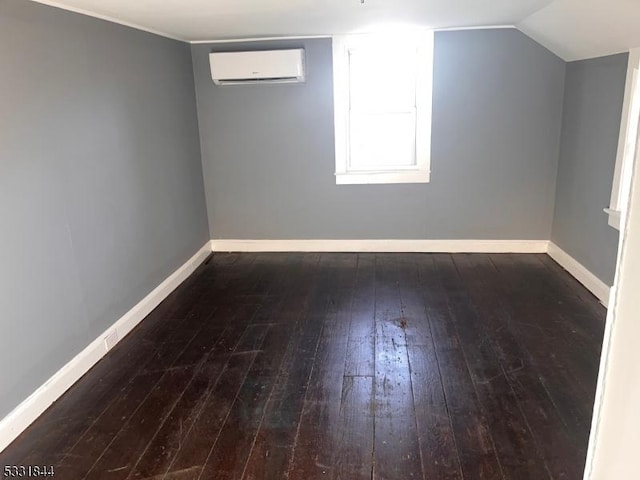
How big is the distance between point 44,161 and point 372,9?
2059mm

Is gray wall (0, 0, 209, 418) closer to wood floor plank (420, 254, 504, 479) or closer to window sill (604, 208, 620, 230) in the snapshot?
wood floor plank (420, 254, 504, 479)

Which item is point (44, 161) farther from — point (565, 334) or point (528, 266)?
point (528, 266)

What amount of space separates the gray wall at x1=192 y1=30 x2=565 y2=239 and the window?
3.6 inches

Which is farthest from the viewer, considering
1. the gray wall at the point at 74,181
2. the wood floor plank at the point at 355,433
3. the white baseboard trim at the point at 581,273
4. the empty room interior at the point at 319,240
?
the white baseboard trim at the point at 581,273

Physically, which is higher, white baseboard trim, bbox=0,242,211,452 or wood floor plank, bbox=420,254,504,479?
white baseboard trim, bbox=0,242,211,452

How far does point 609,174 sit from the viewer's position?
327 centimetres

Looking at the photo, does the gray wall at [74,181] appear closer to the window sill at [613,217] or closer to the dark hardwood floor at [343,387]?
the dark hardwood floor at [343,387]

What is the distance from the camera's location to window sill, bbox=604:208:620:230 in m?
3.15

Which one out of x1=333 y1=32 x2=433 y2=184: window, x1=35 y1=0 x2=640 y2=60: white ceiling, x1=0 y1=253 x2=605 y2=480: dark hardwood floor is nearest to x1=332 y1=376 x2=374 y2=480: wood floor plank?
x1=0 y1=253 x2=605 y2=480: dark hardwood floor

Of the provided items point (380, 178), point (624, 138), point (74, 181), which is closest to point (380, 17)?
point (380, 178)

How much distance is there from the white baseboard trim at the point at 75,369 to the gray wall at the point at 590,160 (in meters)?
3.21

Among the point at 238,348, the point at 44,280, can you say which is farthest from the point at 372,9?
the point at 44,280

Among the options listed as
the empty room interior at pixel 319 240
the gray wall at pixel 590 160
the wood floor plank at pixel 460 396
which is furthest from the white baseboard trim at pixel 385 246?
the wood floor plank at pixel 460 396

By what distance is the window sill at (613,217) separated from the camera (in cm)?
315
